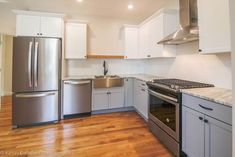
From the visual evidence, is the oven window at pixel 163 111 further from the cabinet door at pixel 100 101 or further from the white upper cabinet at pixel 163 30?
the cabinet door at pixel 100 101

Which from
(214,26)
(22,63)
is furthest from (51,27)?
(214,26)

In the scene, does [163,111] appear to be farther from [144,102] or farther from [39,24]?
[39,24]

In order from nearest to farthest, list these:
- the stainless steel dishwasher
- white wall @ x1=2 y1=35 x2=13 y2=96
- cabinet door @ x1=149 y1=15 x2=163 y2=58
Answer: cabinet door @ x1=149 y1=15 x2=163 y2=58
the stainless steel dishwasher
white wall @ x1=2 y1=35 x2=13 y2=96

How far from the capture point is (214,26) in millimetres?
1651

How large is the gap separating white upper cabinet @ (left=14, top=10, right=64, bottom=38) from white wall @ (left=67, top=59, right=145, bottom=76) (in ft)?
3.22

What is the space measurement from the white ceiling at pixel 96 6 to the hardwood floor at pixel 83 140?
267 cm

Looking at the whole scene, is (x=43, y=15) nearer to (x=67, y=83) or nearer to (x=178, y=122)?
(x=67, y=83)

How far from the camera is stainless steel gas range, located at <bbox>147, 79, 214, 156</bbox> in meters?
1.83

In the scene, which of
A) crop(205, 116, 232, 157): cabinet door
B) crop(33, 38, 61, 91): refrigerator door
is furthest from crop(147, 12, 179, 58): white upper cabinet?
crop(33, 38, 61, 91): refrigerator door

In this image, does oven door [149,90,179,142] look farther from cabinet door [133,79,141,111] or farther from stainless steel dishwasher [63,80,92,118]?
stainless steel dishwasher [63,80,92,118]

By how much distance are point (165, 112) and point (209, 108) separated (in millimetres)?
779

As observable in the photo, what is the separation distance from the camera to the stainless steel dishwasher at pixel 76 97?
320 centimetres

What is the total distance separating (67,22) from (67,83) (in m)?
1.54

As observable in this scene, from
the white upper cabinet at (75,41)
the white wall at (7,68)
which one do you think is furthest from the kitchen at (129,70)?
the white wall at (7,68)
